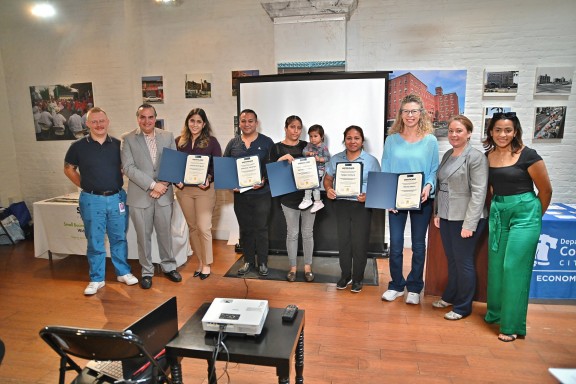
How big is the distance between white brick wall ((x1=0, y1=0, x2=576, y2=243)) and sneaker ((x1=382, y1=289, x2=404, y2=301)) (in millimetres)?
2030

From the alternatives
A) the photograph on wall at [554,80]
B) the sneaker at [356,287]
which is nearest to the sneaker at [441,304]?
the sneaker at [356,287]

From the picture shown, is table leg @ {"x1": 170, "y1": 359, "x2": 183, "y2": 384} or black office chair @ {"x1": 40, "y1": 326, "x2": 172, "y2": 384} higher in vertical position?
black office chair @ {"x1": 40, "y1": 326, "x2": 172, "y2": 384}

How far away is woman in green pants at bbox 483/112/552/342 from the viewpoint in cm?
257

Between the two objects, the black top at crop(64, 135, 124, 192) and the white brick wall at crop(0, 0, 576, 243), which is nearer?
the black top at crop(64, 135, 124, 192)

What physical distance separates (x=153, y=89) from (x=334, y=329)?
3.92 meters

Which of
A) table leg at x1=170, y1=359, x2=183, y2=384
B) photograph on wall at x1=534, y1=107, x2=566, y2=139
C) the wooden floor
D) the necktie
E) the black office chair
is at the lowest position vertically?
the wooden floor

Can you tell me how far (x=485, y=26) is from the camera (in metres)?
4.23

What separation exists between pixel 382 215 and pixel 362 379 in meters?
2.43

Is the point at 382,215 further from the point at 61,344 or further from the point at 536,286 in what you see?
the point at 61,344

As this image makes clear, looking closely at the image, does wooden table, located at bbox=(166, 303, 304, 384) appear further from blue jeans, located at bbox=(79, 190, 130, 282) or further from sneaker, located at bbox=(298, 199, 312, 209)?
blue jeans, located at bbox=(79, 190, 130, 282)

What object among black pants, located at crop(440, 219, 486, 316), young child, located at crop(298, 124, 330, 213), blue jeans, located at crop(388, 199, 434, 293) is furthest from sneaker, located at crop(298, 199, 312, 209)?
black pants, located at crop(440, 219, 486, 316)

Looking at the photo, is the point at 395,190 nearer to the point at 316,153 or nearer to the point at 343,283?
the point at 316,153

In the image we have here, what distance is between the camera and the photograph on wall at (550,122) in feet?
14.0

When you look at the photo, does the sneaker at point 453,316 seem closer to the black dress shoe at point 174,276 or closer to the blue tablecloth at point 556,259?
the blue tablecloth at point 556,259
